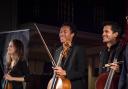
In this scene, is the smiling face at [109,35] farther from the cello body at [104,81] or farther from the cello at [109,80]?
the cello body at [104,81]

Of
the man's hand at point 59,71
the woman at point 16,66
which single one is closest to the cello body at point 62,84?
the man's hand at point 59,71

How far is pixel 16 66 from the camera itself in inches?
176

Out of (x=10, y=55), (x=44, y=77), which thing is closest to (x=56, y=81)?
(x=10, y=55)

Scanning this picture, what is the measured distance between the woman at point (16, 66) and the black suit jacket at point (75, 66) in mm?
616

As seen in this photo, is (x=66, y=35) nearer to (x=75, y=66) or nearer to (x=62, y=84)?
(x=75, y=66)

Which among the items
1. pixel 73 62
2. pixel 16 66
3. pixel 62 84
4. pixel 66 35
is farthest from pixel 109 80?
pixel 16 66

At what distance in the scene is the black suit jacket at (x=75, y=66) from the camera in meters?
3.91

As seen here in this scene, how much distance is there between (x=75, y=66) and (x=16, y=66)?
79 centimetres

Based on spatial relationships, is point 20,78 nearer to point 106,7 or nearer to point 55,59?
point 55,59

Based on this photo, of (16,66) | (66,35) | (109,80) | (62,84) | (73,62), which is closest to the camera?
(109,80)

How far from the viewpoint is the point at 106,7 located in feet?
20.0

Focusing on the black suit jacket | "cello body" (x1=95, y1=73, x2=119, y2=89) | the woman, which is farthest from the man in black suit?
the woman

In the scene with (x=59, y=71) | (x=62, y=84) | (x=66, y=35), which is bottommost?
(x=62, y=84)

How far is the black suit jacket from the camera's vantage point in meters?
3.91
